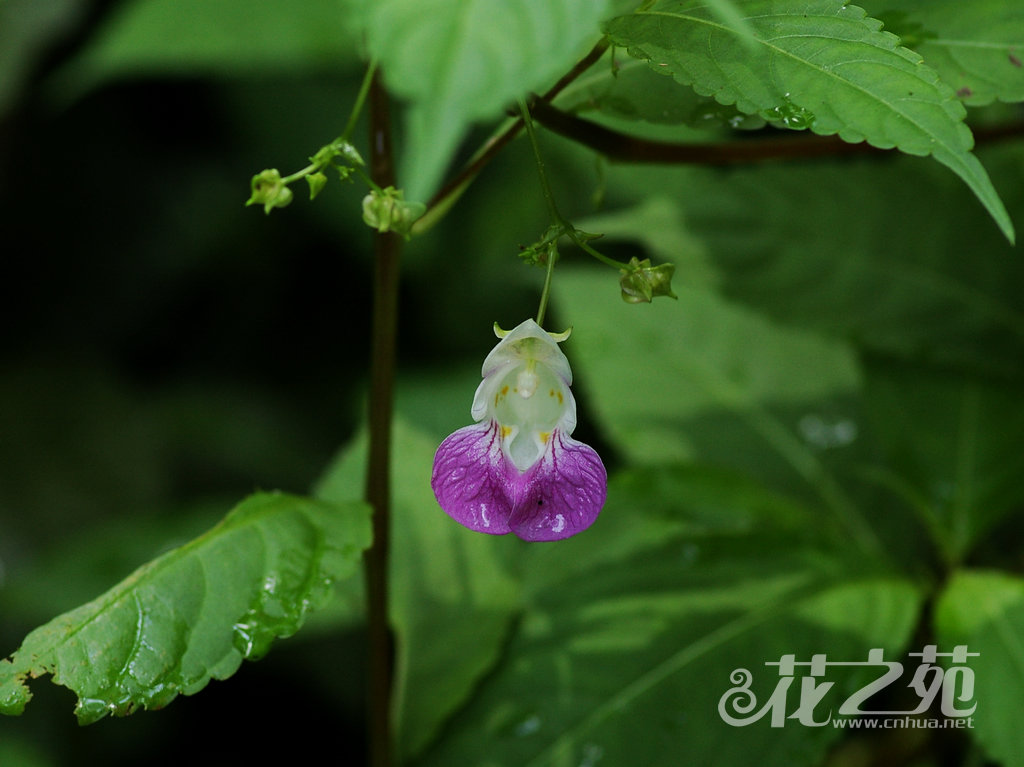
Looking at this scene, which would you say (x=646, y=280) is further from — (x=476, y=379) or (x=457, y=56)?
(x=476, y=379)

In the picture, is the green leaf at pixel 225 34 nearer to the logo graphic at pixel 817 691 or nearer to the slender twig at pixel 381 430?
the slender twig at pixel 381 430

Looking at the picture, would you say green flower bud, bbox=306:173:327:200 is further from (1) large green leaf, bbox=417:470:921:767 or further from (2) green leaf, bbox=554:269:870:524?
(2) green leaf, bbox=554:269:870:524

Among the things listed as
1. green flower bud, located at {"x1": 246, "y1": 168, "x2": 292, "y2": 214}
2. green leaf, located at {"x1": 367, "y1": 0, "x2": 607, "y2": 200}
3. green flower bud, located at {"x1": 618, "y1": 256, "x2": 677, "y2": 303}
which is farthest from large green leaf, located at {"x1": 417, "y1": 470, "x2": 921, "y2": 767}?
green leaf, located at {"x1": 367, "y1": 0, "x2": 607, "y2": 200}

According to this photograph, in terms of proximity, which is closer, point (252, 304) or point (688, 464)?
point (688, 464)

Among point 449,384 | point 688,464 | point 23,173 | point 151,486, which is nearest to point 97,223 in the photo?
point 23,173

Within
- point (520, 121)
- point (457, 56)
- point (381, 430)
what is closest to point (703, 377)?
point (381, 430)

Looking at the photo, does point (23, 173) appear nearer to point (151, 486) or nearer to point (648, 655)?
point (151, 486)
